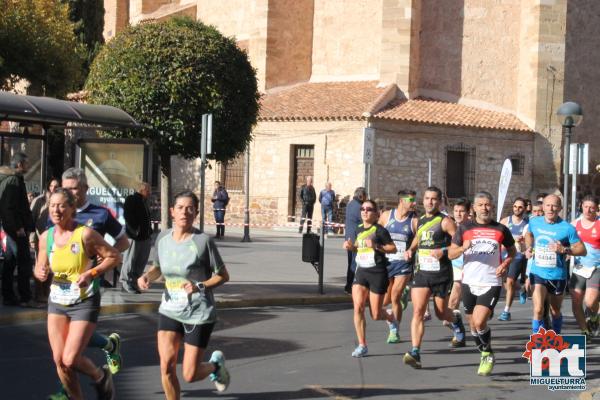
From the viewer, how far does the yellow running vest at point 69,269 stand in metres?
7.42

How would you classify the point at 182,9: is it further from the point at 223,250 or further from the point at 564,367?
the point at 564,367

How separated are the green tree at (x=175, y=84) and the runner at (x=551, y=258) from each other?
6.93 meters

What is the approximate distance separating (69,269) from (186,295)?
34.9 inches

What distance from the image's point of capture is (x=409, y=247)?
1166 cm

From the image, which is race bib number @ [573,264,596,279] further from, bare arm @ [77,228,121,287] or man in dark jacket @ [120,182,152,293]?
bare arm @ [77,228,121,287]

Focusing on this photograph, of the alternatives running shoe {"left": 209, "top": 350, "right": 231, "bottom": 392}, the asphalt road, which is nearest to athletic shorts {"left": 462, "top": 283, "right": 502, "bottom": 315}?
the asphalt road

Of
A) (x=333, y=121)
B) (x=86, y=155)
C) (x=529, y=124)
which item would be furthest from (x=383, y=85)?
(x=86, y=155)

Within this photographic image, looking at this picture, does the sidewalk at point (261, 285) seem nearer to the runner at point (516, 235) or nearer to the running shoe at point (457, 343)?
the runner at point (516, 235)

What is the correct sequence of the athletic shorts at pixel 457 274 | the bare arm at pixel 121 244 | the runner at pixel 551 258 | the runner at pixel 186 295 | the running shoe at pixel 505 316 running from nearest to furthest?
the runner at pixel 186 295, the bare arm at pixel 121 244, the runner at pixel 551 258, the athletic shorts at pixel 457 274, the running shoe at pixel 505 316

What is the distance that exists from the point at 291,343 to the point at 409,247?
1.68m

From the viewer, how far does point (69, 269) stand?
295 inches

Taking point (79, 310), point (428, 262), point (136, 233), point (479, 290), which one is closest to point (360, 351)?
point (428, 262)

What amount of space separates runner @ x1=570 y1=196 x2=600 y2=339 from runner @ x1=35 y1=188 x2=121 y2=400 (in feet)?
21.5

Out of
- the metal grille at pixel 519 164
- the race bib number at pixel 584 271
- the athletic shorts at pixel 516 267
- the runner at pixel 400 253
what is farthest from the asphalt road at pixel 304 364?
the metal grille at pixel 519 164
